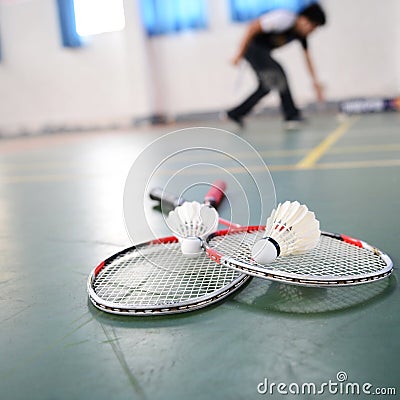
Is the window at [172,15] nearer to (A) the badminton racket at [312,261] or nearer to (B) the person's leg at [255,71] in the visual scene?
(B) the person's leg at [255,71]

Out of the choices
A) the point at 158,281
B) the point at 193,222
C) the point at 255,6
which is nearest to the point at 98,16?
the point at 255,6

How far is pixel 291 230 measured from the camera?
47.7 inches

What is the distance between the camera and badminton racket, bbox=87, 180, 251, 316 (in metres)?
1.06

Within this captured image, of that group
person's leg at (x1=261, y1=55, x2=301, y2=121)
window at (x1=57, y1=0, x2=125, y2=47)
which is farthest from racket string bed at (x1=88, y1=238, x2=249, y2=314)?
window at (x1=57, y1=0, x2=125, y2=47)

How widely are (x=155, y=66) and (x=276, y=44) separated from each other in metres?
4.29

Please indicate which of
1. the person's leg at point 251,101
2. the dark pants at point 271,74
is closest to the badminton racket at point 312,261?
the dark pants at point 271,74

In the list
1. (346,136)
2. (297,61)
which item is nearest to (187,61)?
(297,61)

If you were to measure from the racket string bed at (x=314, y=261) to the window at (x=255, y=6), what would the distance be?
24.5ft

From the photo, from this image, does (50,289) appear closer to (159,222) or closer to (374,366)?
(159,222)

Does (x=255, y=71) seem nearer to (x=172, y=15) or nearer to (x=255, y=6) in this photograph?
(x=255, y=6)

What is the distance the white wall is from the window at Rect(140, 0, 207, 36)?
0.53 feet

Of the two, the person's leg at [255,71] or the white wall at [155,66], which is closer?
the person's leg at [255,71]

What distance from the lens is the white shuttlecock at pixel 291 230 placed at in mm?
1209

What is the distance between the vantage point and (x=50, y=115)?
10.9 m
